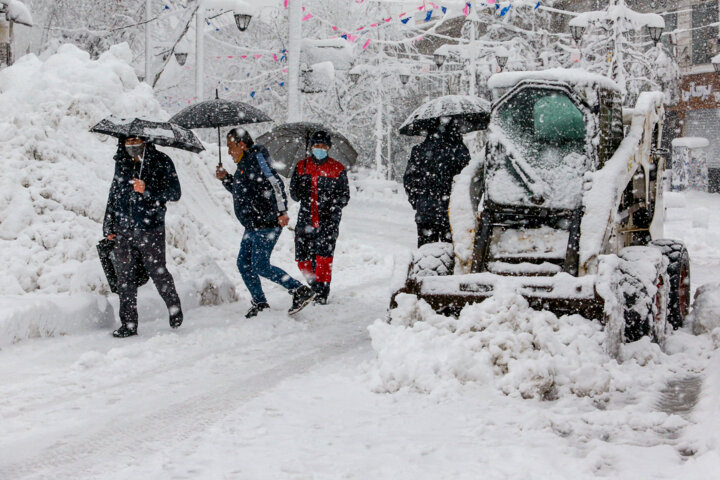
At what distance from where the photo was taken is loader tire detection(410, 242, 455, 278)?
20.0 feet

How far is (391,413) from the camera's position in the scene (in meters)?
4.52

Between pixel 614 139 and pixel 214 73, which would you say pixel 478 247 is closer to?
pixel 614 139

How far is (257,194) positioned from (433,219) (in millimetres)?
1835

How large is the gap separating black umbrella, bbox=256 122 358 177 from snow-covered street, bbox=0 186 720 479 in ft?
10.8

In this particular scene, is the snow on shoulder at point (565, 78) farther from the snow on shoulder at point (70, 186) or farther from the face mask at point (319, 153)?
the snow on shoulder at point (70, 186)

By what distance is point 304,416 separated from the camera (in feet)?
14.7

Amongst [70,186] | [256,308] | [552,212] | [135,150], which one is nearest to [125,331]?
[256,308]

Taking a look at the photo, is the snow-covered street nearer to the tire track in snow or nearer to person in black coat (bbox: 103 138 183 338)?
the tire track in snow

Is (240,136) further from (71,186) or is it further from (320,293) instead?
(71,186)

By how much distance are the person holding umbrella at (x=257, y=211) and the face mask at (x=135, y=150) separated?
0.88 meters

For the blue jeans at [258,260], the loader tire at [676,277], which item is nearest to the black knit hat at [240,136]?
the blue jeans at [258,260]

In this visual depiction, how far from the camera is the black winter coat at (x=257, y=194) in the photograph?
7.54 meters

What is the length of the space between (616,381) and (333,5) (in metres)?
35.1

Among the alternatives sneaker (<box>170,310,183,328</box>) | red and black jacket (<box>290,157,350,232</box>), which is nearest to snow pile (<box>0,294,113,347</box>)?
sneaker (<box>170,310,183,328</box>)
